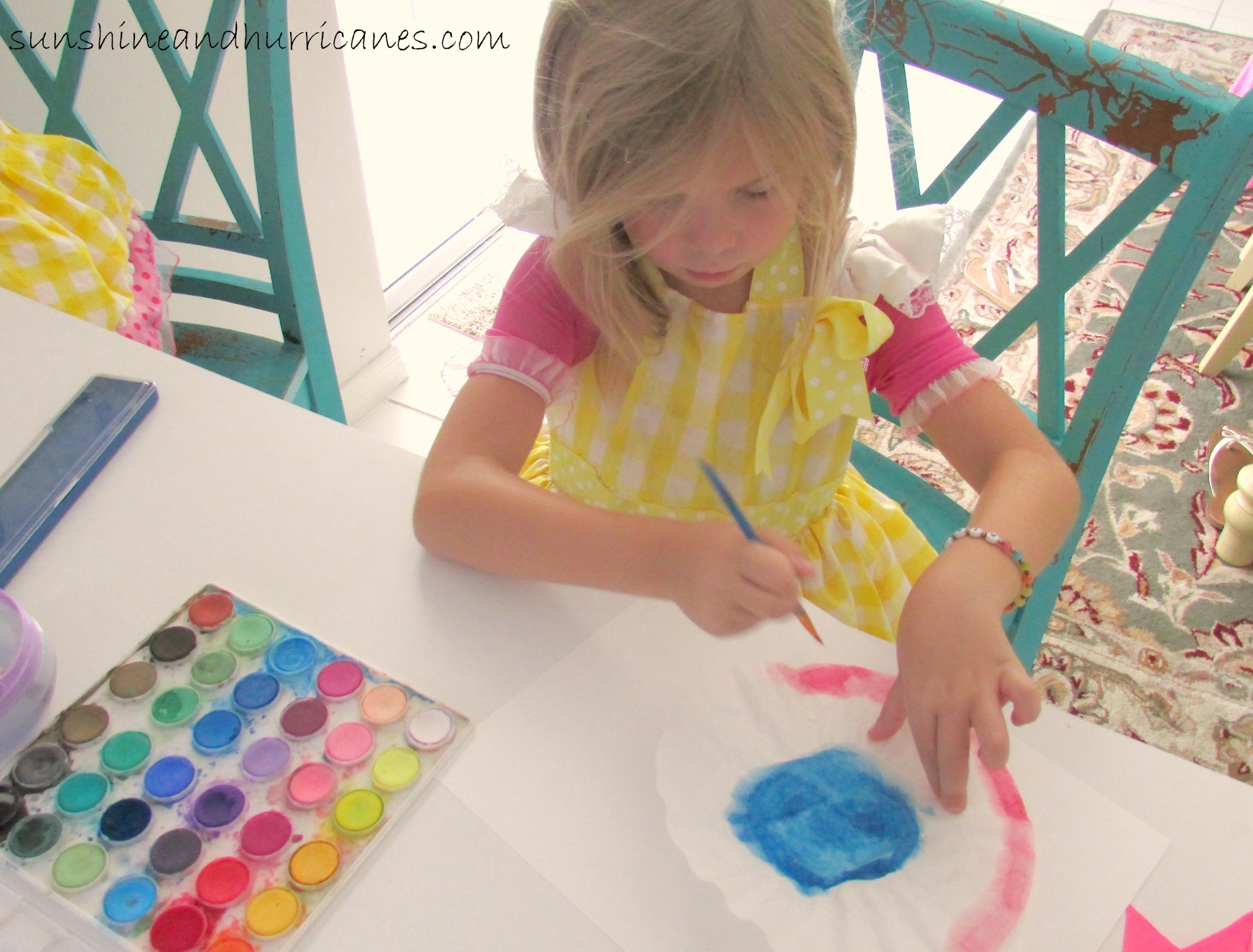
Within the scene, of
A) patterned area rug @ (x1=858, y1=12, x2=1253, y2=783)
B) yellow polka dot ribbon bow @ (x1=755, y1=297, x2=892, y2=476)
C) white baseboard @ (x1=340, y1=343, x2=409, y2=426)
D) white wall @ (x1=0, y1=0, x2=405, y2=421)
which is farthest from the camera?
white baseboard @ (x1=340, y1=343, x2=409, y2=426)

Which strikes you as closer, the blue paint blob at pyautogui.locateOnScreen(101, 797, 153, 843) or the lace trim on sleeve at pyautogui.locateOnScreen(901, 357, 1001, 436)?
the blue paint blob at pyautogui.locateOnScreen(101, 797, 153, 843)

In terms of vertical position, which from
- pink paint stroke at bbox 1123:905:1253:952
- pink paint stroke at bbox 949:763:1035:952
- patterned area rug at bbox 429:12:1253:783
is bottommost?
patterned area rug at bbox 429:12:1253:783

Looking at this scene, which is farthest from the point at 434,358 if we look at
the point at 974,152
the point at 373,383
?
the point at 974,152

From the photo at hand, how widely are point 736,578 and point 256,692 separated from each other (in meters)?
0.27

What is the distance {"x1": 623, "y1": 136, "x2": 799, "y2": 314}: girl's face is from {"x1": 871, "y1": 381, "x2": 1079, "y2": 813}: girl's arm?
22cm

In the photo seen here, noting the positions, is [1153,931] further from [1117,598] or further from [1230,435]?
[1230,435]

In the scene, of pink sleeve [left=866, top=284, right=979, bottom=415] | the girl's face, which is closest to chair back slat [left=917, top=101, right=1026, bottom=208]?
pink sleeve [left=866, top=284, right=979, bottom=415]

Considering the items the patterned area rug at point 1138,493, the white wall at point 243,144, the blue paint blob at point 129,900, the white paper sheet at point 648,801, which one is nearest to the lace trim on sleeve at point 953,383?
the patterned area rug at point 1138,493

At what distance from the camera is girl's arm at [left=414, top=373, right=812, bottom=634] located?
0.47 m

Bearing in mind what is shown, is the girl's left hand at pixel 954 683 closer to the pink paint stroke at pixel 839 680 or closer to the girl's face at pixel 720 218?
the pink paint stroke at pixel 839 680

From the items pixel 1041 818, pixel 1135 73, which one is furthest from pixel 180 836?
pixel 1135 73

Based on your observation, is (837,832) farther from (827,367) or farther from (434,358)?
(434,358)

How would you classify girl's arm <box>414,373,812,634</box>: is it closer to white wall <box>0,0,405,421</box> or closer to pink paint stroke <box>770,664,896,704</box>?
pink paint stroke <box>770,664,896,704</box>

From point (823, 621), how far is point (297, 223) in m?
0.78
